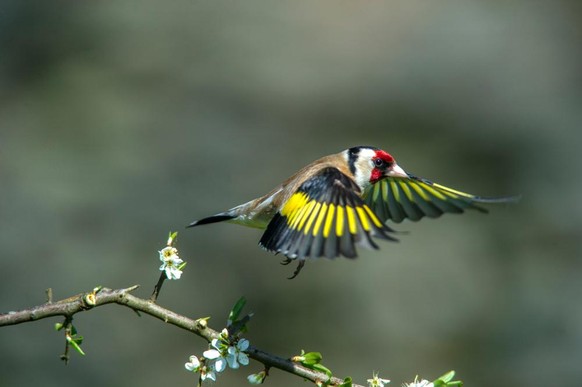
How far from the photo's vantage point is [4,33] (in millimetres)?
6855

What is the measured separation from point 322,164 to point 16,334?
3.60 m

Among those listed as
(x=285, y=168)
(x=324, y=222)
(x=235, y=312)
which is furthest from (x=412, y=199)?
(x=285, y=168)

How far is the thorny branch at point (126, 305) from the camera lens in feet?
6.40

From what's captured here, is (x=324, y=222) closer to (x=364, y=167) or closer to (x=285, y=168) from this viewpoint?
(x=364, y=167)

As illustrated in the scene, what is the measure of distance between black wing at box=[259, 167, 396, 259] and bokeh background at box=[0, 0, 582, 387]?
9.72 ft

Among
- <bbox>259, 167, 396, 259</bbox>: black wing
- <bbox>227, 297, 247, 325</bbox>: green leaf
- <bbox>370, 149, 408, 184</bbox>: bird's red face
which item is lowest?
<bbox>227, 297, 247, 325</bbox>: green leaf

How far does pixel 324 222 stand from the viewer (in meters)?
2.59

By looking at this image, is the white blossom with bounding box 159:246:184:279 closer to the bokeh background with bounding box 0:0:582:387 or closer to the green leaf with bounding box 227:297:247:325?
the green leaf with bounding box 227:297:247:325

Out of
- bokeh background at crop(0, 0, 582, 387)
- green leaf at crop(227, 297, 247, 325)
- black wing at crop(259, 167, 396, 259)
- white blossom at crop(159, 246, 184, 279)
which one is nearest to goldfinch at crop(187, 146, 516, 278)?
black wing at crop(259, 167, 396, 259)

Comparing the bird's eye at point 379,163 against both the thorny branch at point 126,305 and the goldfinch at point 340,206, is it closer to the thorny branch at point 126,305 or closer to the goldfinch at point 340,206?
the goldfinch at point 340,206

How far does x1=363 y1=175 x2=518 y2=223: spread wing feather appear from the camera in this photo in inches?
122

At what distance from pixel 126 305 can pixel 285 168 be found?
4.18m

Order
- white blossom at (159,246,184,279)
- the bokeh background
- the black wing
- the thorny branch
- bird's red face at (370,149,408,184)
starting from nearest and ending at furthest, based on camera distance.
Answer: the thorny branch
white blossom at (159,246,184,279)
the black wing
bird's red face at (370,149,408,184)
the bokeh background

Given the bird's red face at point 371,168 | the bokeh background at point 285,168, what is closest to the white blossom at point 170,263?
the bird's red face at point 371,168
